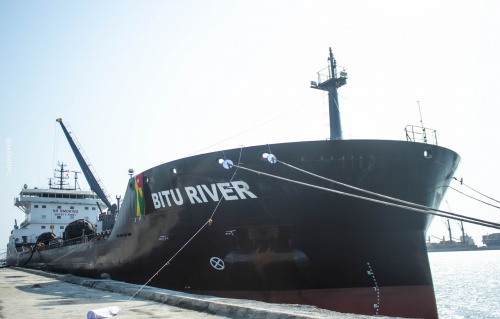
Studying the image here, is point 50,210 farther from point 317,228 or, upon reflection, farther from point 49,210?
point 317,228

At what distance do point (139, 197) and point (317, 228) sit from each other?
584cm

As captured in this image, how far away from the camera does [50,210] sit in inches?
1233

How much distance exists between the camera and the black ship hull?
8.34 metres

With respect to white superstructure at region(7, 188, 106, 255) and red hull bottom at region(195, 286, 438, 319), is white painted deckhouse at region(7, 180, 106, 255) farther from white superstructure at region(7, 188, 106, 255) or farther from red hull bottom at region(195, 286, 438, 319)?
red hull bottom at region(195, 286, 438, 319)

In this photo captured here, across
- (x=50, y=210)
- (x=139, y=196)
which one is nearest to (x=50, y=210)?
(x=50, y=210)

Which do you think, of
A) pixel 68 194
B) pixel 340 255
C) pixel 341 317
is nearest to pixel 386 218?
pixel 340 255

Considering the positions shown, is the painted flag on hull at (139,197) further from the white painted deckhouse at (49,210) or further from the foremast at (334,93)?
the white painted deckhouse at (49,210)

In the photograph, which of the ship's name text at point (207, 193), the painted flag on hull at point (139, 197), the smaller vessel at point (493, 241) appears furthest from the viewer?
the smaller vessel at point (493, 241)

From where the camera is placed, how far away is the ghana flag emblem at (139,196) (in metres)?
11.4

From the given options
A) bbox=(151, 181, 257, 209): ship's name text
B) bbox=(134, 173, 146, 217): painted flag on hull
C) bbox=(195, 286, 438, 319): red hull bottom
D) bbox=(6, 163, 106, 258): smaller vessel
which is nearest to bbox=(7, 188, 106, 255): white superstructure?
bbox=(6, 163, 106, 258): smaller vessel

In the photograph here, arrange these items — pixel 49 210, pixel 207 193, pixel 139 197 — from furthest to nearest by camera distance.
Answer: pixel 49 210, pixel 139 197, pixel 207 193

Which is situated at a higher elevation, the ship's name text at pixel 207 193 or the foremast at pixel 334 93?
the foremast at pixel 334 93

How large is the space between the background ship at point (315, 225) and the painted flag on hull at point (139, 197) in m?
2.33

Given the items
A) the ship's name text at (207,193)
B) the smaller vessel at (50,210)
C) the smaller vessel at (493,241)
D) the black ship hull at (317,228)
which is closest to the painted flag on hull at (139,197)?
the ship's name text at (207,193)
